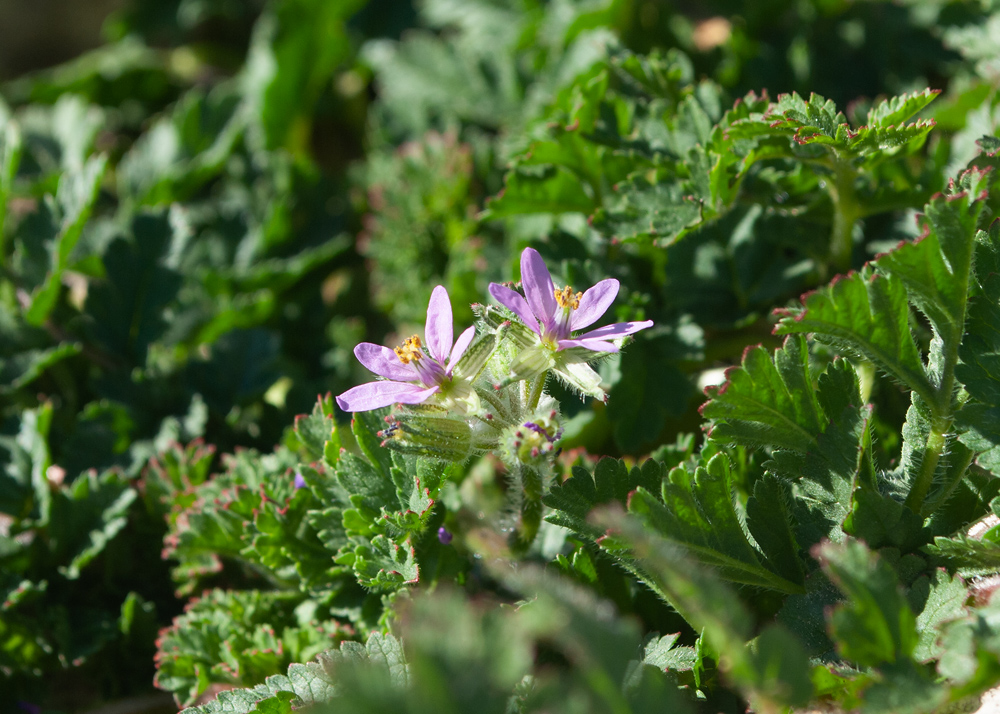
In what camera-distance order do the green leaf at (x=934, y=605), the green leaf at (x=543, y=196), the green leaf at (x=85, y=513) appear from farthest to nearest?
1. the green leaf at (x=543, y=196)
2. the green leaf at (x=85, y=513)
3. the green leaf at (x=934, y=605)

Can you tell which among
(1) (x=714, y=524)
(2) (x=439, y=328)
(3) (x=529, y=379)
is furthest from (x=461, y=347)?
(1) (x=714, y=524)

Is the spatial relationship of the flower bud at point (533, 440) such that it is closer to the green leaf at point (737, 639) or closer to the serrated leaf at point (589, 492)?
the serrated leaf at point (589, 492)

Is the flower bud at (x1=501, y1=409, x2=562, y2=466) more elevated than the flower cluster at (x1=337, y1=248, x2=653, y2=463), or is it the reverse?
the flower cluster at (x1=337, y1=248, x2=653, y2=463)

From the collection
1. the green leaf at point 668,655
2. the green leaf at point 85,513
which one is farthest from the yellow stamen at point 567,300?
the green leaf at point 85,513

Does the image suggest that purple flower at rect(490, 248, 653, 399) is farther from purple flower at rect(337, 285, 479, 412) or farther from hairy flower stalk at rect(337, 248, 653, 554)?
purple flower at rect(337, 285, 479, 412)

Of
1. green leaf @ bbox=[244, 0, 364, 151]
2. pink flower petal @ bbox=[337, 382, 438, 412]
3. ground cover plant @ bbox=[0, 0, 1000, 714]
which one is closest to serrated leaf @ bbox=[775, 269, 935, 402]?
ground cover plant @ bbox=[0, 0, 1000, 714]

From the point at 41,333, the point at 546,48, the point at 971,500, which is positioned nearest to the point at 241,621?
the point at 41,333

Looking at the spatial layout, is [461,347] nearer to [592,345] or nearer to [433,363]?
[433,363]
